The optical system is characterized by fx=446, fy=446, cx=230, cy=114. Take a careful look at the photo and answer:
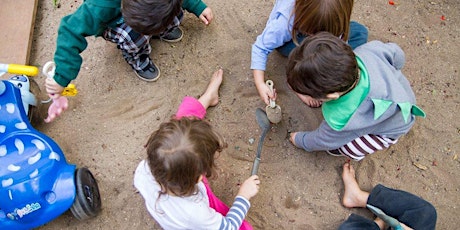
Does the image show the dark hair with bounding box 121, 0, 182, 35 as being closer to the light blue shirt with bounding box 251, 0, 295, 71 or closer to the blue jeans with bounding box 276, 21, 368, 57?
the light blue shirt with bounding box 251, 0, 295, 71

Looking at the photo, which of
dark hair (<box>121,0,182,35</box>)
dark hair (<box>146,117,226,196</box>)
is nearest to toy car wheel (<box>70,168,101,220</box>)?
dark hair (<box>146,117,226,196</box>)

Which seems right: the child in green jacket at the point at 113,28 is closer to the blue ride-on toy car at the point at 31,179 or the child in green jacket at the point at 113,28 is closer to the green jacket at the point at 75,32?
the green jacket at the point at 75,32

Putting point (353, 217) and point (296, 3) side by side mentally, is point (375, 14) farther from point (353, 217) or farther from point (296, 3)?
point (353, 217)

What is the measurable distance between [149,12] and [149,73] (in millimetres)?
405

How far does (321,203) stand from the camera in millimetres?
1519

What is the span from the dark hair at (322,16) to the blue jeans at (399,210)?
54cm

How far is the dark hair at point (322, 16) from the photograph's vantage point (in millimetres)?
1306

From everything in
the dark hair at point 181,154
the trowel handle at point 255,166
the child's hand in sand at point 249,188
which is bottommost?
the trowel handle at point 255,166

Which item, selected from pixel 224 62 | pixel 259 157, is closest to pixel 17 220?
pixel 259 157

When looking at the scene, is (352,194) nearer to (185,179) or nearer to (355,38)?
(355,38)

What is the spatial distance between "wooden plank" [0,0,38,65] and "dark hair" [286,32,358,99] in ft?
3.49

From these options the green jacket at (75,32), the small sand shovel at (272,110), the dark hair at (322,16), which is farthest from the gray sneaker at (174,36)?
the dark hair at (322,16)

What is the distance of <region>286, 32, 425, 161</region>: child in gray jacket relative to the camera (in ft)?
3.94

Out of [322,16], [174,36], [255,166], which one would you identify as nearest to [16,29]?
[174,36]
